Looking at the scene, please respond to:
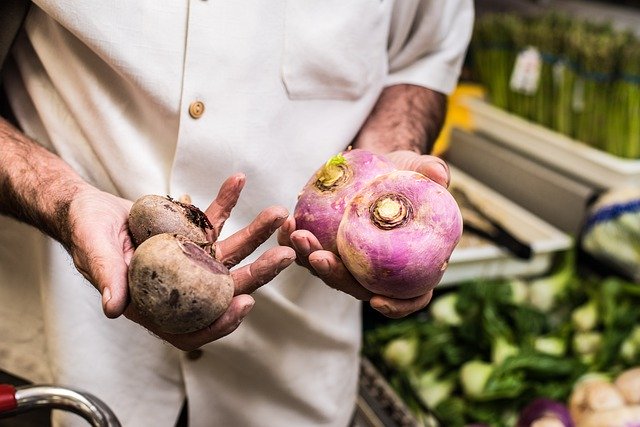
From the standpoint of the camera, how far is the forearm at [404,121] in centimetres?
159

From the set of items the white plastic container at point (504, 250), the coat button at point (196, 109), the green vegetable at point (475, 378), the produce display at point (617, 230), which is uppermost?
the coat button at point (196, 109)

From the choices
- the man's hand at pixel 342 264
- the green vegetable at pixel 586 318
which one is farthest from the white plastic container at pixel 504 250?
the man's hand at pixel 342 264

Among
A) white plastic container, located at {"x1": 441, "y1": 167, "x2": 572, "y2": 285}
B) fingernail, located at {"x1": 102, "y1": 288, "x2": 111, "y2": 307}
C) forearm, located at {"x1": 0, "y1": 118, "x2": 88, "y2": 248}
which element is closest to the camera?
fingernail, located at {"x1": 102, "y1": 288, "x2": 111, "y2": 307}

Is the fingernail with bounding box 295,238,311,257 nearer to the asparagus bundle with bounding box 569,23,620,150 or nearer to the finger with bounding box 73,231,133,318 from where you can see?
the finger with bounding box 73,231,133,318

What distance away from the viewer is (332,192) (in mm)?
1293

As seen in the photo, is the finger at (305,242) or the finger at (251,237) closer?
the finger at (251,237)

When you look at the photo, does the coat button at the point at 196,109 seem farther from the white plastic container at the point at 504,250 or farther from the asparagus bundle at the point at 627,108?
the asparagus bundle at the point at 627,108

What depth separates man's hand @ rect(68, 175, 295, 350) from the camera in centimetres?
101

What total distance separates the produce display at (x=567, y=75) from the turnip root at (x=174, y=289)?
2.49 meters

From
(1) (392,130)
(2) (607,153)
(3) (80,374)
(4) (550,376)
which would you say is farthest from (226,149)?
(2) (607,153)

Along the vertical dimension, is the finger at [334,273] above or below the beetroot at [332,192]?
below

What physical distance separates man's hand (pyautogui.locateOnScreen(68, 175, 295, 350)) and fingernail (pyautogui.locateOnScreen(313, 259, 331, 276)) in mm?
117

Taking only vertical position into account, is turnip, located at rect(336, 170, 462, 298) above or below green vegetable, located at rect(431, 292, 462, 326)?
above

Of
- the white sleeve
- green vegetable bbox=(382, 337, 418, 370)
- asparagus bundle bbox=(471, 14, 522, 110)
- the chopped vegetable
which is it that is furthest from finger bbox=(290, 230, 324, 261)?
asparagus bundle bbox=(471, 14, 522, 110)
